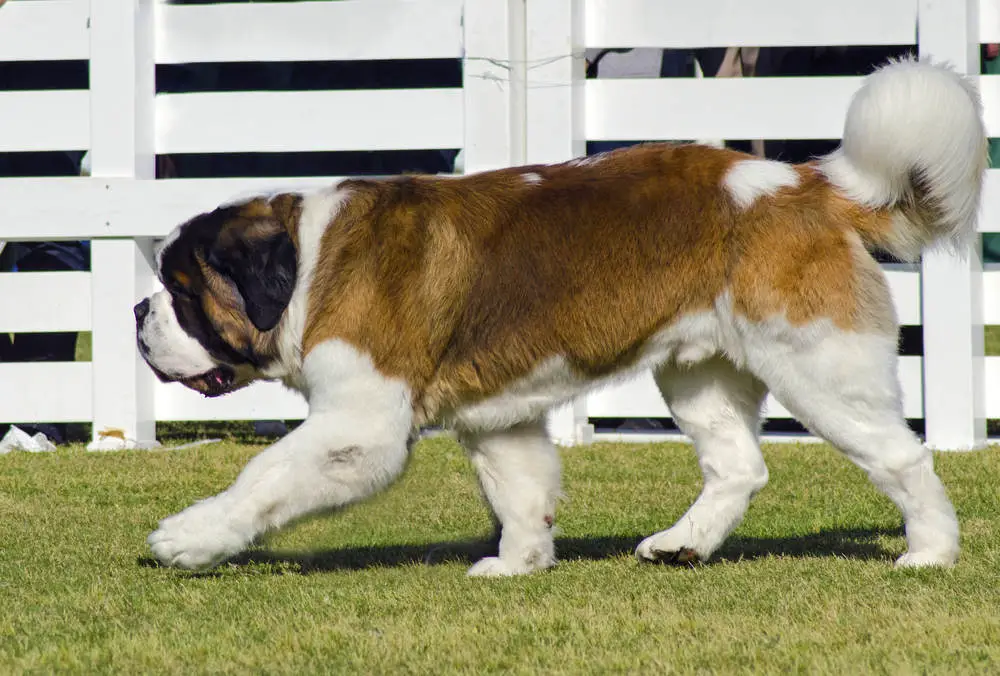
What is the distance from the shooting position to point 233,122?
340 inches

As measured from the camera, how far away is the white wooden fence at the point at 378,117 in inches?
319

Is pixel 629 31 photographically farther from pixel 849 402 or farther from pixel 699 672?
pixel 699 672

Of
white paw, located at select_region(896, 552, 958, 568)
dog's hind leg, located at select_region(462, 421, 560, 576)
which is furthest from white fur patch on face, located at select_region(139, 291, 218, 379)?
white paw, located at select_region(896, 552, 958, 568)

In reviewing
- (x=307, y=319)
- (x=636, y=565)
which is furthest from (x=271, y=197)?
(x=636, y=565)

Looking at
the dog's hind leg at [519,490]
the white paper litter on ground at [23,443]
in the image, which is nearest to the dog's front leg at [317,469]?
the dog's hind leg at [519,490]

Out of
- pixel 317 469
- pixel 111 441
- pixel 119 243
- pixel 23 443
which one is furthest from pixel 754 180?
pixel 23 443

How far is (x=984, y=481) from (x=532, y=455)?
8.54 ft

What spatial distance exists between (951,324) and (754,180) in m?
3.66

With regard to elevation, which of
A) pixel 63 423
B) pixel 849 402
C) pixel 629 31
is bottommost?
pixel 63 423

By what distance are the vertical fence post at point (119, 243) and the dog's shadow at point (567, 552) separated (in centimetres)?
330

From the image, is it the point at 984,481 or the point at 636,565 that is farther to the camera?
the point at 984,481

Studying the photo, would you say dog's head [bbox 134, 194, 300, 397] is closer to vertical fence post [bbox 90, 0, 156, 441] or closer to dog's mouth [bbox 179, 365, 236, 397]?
dog's mouth [bbox 179, 365, 236, 397]

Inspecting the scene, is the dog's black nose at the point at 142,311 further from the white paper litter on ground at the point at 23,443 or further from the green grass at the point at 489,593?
the white paper litter on ground at the point at 23,443

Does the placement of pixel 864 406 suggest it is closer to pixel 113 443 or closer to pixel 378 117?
pixel 378 117
